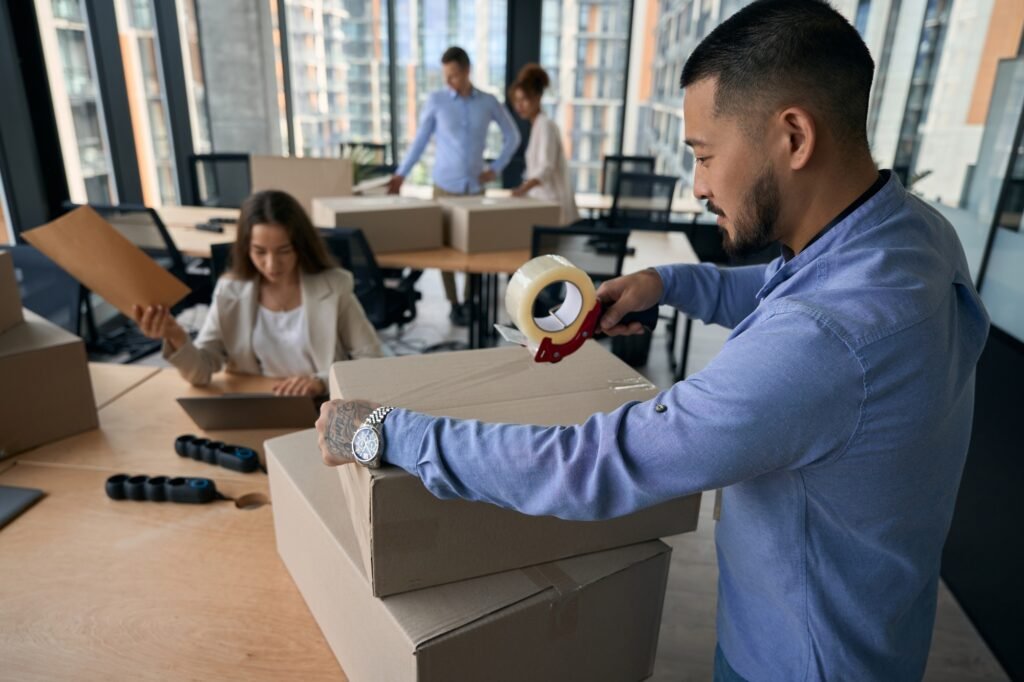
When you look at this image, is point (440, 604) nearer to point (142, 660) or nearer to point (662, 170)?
point (142, 660)

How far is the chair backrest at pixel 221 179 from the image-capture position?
4805 mm

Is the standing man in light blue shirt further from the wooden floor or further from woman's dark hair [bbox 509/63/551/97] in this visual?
the wooden floor

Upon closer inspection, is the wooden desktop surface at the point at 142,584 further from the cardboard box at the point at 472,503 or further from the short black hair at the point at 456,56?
the short black hair at the point at 456,56

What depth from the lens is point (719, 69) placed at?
0.75 m

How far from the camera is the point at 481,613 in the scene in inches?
31.0

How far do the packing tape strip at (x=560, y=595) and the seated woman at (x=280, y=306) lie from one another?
133cm

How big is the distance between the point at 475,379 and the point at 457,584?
26 cm

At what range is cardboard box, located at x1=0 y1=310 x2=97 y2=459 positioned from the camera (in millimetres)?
1437

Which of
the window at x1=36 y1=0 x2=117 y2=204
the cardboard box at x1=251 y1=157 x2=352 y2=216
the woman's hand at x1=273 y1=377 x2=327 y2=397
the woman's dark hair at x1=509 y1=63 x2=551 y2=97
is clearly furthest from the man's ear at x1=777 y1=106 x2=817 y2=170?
the window at x1=36 y1=0 x2=117 y2=204

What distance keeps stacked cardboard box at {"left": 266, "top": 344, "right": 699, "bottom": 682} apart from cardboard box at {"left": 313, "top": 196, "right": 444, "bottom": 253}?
2.49 m

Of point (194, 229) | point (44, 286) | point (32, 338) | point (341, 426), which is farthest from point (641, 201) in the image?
point (341, 426)

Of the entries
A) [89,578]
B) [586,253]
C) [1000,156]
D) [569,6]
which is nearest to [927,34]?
[1000,156]

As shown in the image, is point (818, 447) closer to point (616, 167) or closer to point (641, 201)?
point (641, 201)

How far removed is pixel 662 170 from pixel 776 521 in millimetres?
6531
